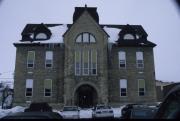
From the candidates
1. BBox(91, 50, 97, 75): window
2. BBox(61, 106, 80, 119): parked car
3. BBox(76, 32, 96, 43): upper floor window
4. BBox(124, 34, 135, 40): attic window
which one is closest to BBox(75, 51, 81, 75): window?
BBox(91, 50, 97, 75): window

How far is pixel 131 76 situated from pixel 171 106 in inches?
1391

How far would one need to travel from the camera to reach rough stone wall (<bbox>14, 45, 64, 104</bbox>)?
3631cm

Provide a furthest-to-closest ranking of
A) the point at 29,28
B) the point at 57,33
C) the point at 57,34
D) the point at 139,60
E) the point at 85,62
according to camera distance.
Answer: the point at 29,28, the point at 57,33, the point at 57,34, the point at 139,60, the point at 85,62

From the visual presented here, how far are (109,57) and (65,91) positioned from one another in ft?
23.3

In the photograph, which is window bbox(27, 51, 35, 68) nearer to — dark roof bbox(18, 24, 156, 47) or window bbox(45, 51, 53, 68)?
window bbox(45, 51, 53, 68)

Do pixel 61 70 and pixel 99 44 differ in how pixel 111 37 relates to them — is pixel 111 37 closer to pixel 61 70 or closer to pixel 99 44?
pixel 99 44

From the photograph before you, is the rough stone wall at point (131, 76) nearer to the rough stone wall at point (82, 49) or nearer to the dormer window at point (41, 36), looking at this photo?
the rough stone wall at point (82, 49)

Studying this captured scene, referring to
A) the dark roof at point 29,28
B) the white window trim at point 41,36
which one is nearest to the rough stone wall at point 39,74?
the white window trim at point 41,36

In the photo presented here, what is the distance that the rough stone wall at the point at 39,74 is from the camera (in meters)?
36.3

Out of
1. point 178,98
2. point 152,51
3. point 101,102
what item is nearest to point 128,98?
point 101,102

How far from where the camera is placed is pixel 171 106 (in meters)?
2.44

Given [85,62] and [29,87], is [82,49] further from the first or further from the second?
[29,87]

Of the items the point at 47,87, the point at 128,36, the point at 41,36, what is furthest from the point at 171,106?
the point at 128,36

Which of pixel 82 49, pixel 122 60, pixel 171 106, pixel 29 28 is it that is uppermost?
pixel 29 28
